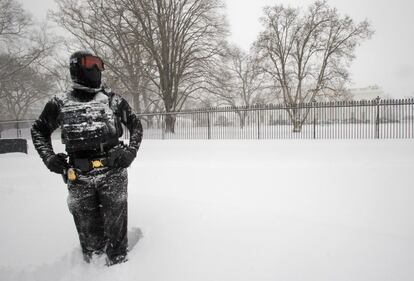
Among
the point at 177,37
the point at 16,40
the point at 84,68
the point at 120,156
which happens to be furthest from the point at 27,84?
the point at 120,156

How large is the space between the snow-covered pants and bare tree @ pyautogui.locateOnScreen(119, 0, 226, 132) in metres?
18.7

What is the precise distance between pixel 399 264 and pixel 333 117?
11906 mm

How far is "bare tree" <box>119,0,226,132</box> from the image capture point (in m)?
20.5

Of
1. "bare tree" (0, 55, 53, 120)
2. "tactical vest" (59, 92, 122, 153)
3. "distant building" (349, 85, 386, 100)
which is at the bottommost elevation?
"tactical vest" (59, 92, 122, 153)

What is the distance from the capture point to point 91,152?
8.30 feet

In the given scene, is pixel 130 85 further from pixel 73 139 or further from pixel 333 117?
pixel 73 139

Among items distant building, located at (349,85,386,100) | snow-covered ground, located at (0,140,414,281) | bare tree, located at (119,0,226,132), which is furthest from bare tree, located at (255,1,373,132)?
distant building, located at (349,85,386,100)

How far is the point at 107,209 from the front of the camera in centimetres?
262

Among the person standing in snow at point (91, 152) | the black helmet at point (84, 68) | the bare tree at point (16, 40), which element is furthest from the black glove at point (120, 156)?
the bare tree at point (16, 40)

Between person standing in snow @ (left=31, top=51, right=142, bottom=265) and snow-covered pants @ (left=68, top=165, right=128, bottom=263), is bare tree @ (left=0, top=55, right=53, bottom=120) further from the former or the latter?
snow-covered pants @ (left=68, top=165, right=128, bottom=263)

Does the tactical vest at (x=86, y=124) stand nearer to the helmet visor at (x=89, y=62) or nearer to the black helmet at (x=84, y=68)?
the black helmet at (x=84, y=68)

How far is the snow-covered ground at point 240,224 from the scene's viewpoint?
99.5 inches

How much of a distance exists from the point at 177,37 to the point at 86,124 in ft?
67.6

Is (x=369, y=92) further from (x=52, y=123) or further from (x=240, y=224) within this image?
(x=52, y=123)
